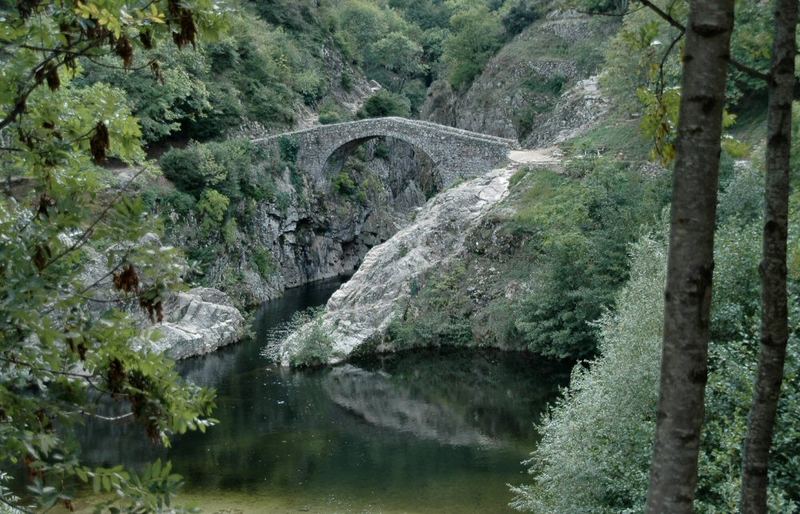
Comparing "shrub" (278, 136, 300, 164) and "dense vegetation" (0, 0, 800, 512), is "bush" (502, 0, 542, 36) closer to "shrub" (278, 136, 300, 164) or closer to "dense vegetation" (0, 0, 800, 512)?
"dense vegetation" (0, 0, 800, 512)

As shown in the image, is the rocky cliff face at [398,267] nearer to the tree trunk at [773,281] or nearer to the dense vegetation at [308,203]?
the dense vegetation at [308,203]

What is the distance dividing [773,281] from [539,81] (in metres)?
37.6

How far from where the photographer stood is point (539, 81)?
4050cm

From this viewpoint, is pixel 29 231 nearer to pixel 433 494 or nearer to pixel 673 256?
pixel 673 256

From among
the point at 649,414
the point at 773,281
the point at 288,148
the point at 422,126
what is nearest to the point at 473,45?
the point at 422,126

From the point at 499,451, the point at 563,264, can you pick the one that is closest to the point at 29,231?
the point at 499,451

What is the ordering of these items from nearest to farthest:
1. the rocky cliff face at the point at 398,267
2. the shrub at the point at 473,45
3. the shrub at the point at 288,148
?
the rocky cliff face at the point at 398,267
the shrub at the point at 288,148
the shrub at the point at 473,45

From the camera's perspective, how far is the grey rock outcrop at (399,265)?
26.5 metres

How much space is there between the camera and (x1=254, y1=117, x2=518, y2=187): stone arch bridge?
34406 millimetres

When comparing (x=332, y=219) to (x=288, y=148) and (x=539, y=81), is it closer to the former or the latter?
(x=288, y=148)

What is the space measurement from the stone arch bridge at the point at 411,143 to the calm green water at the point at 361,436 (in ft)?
37.5

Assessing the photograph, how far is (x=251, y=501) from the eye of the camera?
15.0m

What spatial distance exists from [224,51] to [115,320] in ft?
121

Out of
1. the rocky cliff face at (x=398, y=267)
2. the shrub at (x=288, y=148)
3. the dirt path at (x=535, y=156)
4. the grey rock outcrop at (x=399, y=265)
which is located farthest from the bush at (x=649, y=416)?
the shrub at (x=288, y=148)
